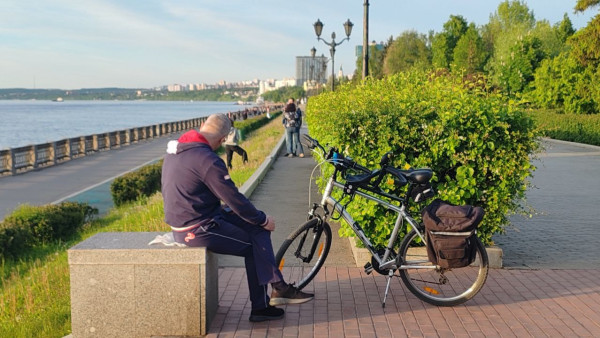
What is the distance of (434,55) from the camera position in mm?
87750

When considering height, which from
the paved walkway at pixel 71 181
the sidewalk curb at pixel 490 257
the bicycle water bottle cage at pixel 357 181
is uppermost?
the bicycle water bottle cage at pixel 357 181

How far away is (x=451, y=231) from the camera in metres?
4.88

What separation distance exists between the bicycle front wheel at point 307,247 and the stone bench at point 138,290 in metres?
1.04

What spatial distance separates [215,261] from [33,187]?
16125 mm

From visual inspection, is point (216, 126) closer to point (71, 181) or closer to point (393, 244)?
point (393, 244)

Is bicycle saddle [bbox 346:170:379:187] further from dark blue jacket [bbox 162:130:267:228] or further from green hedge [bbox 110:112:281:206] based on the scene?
green hedge [bbox 110:112:281:206]

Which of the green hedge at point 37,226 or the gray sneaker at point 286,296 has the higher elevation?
the gray sneaker at point 286,296

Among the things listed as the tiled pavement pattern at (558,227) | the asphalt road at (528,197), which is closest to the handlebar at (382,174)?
the tiled pavement pattern at (558,227)

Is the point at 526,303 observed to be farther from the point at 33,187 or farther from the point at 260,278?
the point at 33,187

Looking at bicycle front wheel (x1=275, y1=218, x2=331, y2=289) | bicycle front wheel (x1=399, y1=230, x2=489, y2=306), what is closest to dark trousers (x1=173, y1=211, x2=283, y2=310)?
bicycle front wheel (x1=275, y1=218, x2=331, y2=289)

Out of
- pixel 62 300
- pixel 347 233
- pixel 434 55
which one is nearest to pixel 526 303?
pixel 347 233

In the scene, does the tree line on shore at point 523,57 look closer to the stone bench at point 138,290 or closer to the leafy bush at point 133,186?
the stone bench at point 138,290

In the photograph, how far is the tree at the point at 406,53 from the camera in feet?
295

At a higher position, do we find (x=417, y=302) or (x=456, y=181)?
(x=456, y=181)
